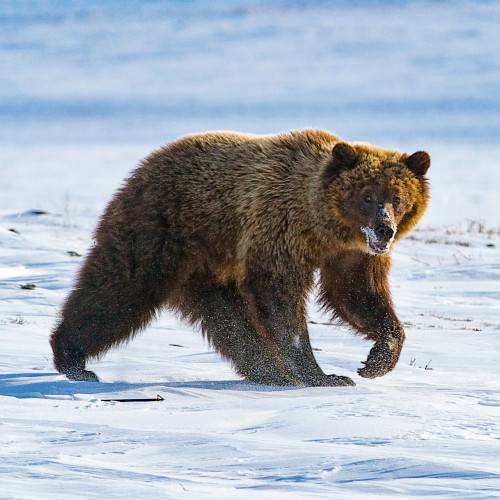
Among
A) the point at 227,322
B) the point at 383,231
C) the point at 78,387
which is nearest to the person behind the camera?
the point at 78,387

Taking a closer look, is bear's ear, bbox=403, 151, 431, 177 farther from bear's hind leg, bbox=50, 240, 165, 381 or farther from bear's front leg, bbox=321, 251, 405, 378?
bear's hind leg, bbox=50, 240, 165, 381

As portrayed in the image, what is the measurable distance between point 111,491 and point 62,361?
388cm

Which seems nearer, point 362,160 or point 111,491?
point 111,491

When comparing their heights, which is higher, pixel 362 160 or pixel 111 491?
pixel 362 160

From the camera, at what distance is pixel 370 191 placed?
7.79 m

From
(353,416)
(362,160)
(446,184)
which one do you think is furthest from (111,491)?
(446,184)

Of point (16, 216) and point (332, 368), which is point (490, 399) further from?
point (16, 216)

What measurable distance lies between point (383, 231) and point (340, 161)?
64 cm

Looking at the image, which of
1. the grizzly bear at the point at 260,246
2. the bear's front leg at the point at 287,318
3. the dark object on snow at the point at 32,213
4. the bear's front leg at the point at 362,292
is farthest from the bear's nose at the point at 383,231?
the dark object on snow at the point at 32,213

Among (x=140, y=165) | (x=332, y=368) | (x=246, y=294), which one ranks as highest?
(x=140, y=165)

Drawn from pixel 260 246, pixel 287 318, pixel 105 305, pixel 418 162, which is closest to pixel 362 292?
pixel 287 318

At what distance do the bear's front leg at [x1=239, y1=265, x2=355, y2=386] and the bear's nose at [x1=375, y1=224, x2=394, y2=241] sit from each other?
0.59 meters

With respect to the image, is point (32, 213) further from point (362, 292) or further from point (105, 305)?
point (362, 292)

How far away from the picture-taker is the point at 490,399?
6.10 meters
